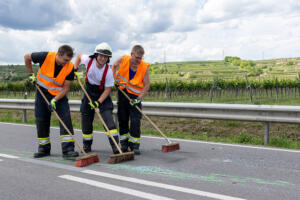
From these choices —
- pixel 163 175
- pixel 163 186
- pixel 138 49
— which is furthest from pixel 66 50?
pixel 163 186

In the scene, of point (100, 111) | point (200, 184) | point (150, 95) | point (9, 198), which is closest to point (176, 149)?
point (100, 111)

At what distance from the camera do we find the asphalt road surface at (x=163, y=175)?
147 inches

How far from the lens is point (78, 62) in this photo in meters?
6.23

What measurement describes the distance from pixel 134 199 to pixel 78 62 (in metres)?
3.34

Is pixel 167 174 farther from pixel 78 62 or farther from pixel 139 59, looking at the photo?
pixel 78 62

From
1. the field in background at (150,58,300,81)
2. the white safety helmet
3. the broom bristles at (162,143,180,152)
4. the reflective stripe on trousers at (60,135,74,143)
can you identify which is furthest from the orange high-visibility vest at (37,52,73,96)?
the field in background at (150,58,300,81)

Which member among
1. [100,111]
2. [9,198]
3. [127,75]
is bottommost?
[9,198]

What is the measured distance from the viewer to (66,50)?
5.49m

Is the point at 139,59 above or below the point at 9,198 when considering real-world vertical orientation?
above

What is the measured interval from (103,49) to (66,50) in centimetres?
58

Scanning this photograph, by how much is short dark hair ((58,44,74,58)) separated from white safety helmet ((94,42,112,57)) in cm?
41

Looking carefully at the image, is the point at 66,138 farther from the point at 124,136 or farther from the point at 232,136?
the point at 232,136

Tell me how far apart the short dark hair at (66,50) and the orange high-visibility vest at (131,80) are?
99 centimetres

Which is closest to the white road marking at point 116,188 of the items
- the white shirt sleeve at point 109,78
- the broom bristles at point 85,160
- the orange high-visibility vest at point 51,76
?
the broom bristles at point 85,160
